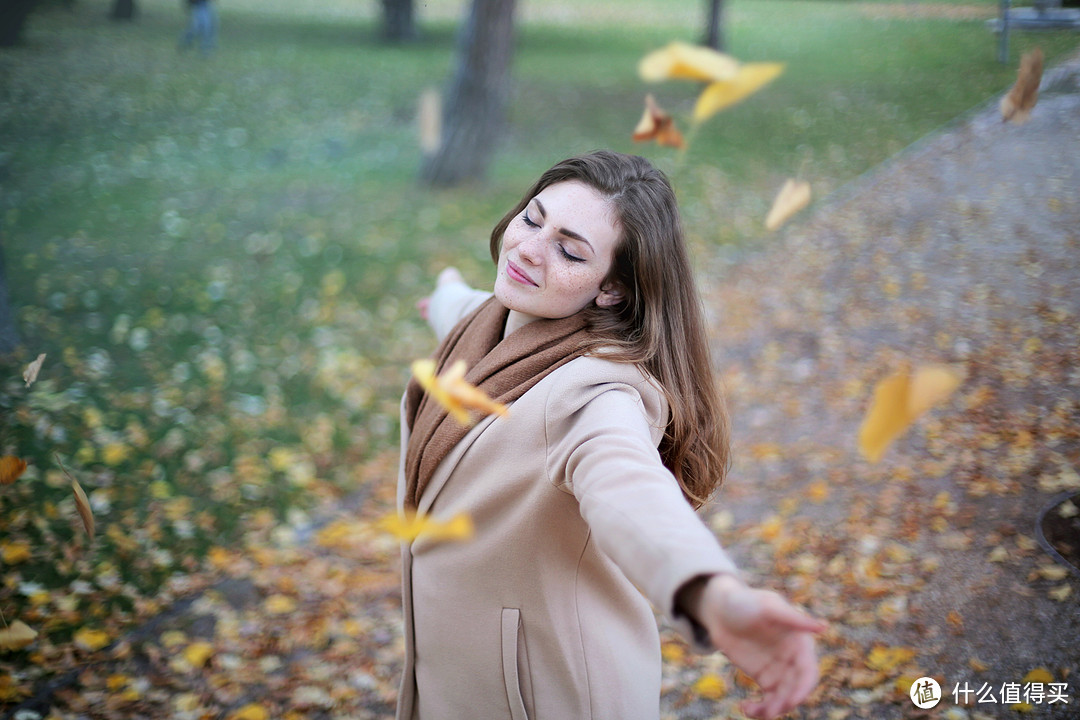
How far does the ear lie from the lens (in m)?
1.79

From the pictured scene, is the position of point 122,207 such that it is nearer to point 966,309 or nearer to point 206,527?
point 206,527

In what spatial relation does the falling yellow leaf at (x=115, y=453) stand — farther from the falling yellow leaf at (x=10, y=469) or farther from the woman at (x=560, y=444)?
the woman at (x=560, y=444)

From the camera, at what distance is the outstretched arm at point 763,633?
1.08 metres

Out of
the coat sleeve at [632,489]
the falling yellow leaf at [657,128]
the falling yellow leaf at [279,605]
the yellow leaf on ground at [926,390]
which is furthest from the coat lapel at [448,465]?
the falling yellow leaf at [279,605]

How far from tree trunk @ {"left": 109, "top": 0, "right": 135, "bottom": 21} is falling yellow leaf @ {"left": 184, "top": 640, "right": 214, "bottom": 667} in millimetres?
5197

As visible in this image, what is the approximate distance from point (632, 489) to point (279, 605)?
9.38 ft

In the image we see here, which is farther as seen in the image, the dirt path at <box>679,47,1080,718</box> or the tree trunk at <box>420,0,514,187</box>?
the tree trunk at <box>420,0,514,187</box>

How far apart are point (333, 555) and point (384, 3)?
7.66 meters

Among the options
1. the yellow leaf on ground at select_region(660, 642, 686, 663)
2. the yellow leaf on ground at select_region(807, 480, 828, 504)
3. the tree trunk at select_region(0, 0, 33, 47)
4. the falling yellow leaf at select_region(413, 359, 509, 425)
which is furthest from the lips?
the tree trunk at select_region(0, 0, 33, 47)

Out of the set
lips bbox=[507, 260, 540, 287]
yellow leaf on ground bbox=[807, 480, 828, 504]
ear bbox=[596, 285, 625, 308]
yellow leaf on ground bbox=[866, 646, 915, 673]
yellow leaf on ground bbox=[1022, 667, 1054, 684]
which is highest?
lips bbox=[507, 260, 540, 287]

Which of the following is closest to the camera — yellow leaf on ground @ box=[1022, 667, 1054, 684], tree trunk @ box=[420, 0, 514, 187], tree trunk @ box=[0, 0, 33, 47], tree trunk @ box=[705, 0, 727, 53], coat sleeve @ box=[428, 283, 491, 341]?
coat sleeve @ box=[428, 283, 491, 341]

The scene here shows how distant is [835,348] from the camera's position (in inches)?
229

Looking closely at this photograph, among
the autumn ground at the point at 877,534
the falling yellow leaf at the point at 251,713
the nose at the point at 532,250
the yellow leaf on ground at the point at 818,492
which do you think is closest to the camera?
the nose at the point at 532,250

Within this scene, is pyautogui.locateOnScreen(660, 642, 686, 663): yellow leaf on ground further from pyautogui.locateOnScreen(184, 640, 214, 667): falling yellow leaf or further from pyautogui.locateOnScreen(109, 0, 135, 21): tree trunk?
pyautogui.locateOnScreen(109, 0, 135, 21): tree trunk
